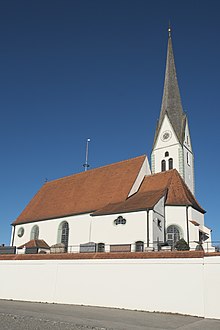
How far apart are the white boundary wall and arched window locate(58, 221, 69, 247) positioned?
9.79 meters

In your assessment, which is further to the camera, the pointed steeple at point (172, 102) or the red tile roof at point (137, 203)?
the pointed steeple at point (172, 102)

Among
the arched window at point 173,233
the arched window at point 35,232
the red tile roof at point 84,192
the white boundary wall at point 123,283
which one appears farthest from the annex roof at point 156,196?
the arched window at point 35,232

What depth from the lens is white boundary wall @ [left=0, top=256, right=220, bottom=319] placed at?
15.1 m

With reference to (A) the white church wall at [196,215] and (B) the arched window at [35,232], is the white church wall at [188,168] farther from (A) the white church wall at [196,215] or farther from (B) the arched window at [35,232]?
(B) the arched window at [35,232]

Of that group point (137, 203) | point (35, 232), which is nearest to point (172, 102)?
point (137, 203)

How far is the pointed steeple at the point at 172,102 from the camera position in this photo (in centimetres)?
3703

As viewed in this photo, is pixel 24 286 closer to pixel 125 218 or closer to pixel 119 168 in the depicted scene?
pixel 125 218

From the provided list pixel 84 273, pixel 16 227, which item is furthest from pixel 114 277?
pixel 16 227

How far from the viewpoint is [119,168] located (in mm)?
33969

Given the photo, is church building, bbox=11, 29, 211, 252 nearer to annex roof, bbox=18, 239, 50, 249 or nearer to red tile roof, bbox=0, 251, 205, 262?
annex roof, bbox=18, 239, 50, 249

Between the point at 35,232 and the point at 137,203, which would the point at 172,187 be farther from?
the point at 35,232

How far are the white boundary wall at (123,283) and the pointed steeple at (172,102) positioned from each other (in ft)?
66.6

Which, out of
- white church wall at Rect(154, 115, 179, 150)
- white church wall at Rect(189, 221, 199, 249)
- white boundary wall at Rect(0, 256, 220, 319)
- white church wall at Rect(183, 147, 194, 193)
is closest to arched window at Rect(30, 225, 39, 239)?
white boundary wall at Rect(0, 256, 220, 319)

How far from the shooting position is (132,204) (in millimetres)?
26562
